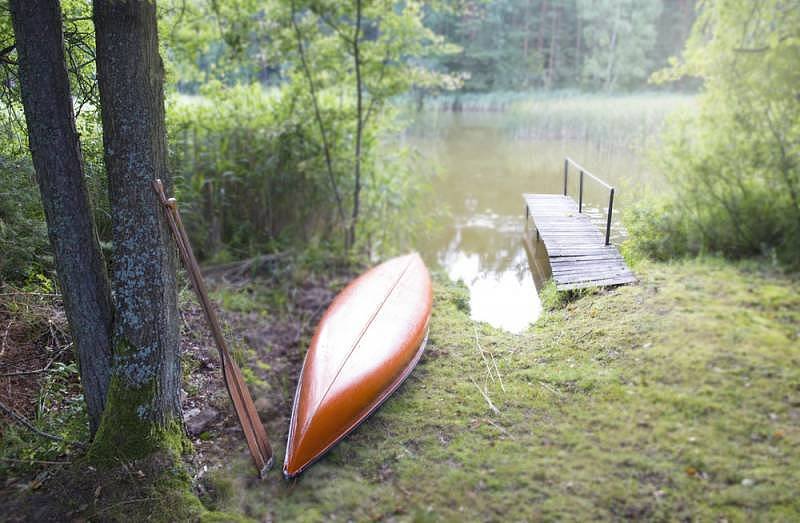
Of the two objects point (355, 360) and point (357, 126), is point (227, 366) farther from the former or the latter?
point (357, 126)

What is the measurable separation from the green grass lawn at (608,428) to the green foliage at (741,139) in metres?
0.24

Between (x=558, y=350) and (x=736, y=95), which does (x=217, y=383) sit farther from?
(x=736, y=95)

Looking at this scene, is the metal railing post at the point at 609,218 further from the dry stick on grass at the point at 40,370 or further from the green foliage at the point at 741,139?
the dry stick on grass at the point at 40,370

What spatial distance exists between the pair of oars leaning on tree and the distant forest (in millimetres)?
2919

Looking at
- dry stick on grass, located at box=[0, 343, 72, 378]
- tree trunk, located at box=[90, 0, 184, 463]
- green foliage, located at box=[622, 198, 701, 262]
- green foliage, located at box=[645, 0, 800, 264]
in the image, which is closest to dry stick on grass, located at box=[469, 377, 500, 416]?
green foliage, located at box=[622, 198, 701, 262]

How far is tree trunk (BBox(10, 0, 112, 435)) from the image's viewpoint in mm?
1956

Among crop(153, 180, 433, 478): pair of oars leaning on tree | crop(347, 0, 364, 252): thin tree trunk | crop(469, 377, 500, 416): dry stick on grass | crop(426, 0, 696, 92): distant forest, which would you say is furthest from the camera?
crop(347, 0, 364, 252): thin tree trunk

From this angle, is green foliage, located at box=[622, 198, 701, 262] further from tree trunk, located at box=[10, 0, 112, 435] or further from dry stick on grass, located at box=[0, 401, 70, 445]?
dry stick on grass, located at box=[0, 401, 70, 445]

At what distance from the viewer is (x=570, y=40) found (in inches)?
203

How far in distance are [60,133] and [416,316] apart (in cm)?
232

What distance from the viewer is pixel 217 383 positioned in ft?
10.6

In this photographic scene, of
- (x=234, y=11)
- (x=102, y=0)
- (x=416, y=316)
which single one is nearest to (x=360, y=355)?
(x=416, y=316)

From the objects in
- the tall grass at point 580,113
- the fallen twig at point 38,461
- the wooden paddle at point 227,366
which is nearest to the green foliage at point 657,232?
the tall grass at point 580,113

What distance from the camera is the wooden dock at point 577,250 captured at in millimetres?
3533
